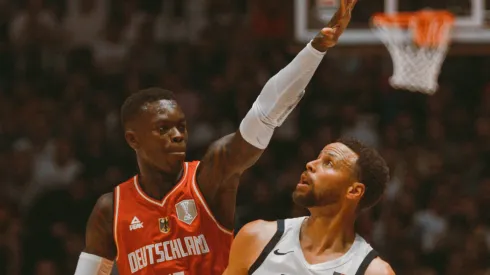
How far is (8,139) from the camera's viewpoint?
30.1 ft

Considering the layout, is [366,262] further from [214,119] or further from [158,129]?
[214,119]

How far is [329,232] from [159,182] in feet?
2.93

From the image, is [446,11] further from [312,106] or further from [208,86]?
[208,86]

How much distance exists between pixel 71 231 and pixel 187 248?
172 inches

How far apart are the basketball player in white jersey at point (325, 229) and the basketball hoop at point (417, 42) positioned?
3.85 m

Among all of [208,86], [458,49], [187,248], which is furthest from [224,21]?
[187,248]

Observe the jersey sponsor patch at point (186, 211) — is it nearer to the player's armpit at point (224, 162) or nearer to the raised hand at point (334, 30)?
the player's armpit at point (224, 162)

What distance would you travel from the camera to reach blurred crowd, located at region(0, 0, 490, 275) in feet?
27.3

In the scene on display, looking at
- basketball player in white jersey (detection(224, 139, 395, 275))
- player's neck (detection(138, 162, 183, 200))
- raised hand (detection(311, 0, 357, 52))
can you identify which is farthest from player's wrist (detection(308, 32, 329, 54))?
player's neck (detection(138, 162, 183, 200))

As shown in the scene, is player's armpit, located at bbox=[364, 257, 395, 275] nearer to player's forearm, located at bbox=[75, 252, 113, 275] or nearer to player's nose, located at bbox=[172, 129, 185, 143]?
player's nose, located at bbox=[172, 129, 185, 143]

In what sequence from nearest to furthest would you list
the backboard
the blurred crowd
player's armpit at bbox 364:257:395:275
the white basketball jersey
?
player's armpit at bbox 364:257:395:275, the white basketball jersey, the backboard, the blurred crowd

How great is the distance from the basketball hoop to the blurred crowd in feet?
2.88

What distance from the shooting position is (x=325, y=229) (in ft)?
12.6

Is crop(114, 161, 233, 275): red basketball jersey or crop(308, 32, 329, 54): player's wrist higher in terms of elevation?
crop(308, 32, 329, 54): player's wrist
